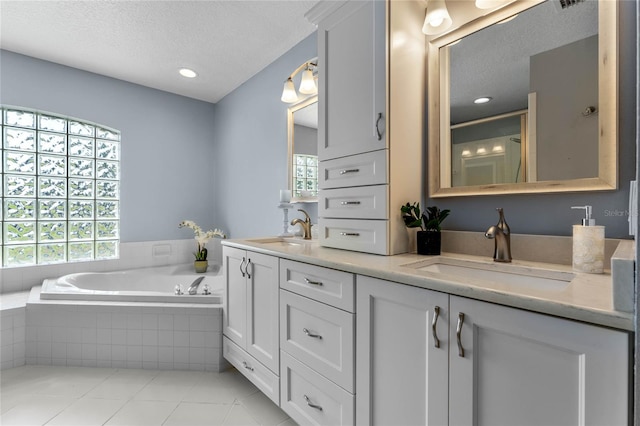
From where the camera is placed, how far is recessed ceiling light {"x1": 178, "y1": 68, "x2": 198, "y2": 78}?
2875 mm

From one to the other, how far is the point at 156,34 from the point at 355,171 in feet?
6.74

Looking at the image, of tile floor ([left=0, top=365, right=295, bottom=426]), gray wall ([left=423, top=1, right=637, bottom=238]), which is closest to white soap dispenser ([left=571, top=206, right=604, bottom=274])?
gray wall ([left=423, top=1, right=637, bottom=238])

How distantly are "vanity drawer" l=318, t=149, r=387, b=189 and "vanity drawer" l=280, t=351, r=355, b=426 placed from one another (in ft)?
2.96

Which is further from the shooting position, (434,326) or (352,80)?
(352,80)

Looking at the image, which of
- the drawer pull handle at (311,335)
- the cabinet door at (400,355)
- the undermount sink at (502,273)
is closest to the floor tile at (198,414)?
the drawer pull handle at (311,335)

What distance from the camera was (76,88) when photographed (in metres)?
2.89

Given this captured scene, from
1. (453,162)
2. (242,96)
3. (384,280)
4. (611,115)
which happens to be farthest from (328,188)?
(242,96)

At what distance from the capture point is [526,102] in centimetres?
122

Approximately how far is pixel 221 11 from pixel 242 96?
1157 mm

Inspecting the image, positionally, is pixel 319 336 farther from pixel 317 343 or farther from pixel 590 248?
pixel 590 248

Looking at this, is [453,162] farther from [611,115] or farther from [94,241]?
[94,241]

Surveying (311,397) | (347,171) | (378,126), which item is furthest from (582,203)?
(311,397)

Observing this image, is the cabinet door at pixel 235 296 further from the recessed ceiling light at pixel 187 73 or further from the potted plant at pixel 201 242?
the recessed ceiling light at pixel 187 73

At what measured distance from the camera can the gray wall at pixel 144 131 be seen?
8.84 ft
